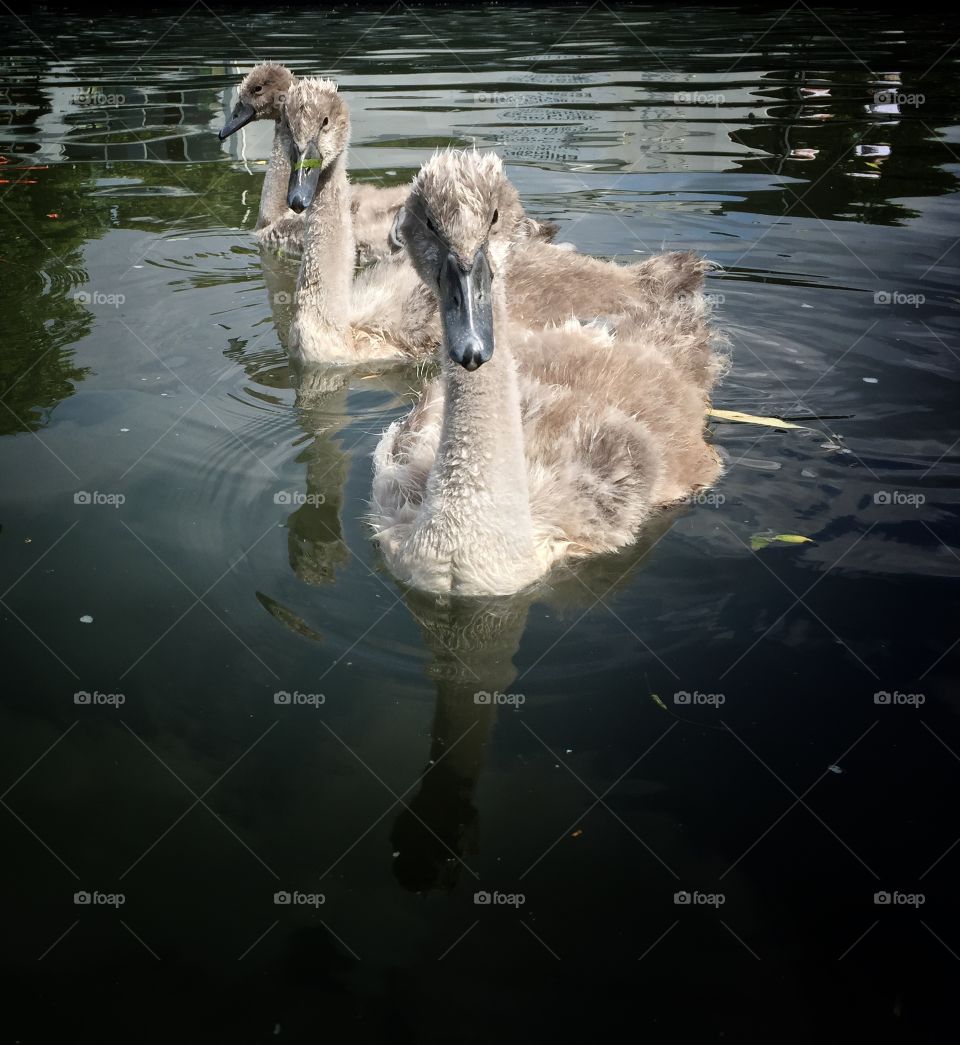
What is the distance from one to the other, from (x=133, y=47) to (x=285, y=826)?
21323mm

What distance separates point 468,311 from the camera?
4.05 m

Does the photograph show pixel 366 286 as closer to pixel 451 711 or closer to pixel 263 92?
pixel 263 92

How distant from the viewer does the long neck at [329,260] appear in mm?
7324

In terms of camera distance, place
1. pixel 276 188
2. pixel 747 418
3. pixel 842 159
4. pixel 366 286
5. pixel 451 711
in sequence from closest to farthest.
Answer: pixel 451 711 → pixel 747 418 → pixel 366 286 → pixel 276 188 → pixel 842 159

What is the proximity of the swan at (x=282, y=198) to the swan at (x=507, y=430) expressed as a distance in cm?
340

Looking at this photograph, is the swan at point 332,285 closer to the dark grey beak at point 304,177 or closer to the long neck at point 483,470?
the dark grey beak at point 304,177

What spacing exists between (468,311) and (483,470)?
711 mm

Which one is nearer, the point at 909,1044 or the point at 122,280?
the point at 909,1044

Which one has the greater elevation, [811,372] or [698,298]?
[698,298]

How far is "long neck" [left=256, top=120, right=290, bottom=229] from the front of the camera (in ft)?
31.8

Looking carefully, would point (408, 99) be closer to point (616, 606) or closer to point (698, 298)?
point (698, 298)

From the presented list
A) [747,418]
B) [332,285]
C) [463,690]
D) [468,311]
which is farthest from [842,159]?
[463,690]

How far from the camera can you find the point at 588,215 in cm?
1012

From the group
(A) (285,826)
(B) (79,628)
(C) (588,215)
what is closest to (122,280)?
(C) (588,215)
